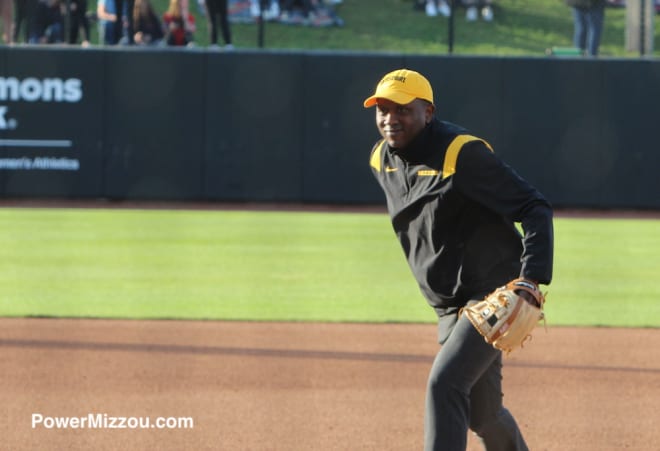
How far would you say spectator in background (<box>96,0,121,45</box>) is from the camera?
20.6 metres

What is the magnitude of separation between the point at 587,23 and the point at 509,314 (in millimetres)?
17472

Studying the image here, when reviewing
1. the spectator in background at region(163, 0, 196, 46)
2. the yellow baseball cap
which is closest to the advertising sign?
the spectator in background at region(163, 0, 196, 46)

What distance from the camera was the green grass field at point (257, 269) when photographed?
1070 centimetres

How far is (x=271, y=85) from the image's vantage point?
67.4 feet

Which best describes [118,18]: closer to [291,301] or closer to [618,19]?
[618,19]

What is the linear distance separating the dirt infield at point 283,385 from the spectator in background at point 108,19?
1152 centimetres

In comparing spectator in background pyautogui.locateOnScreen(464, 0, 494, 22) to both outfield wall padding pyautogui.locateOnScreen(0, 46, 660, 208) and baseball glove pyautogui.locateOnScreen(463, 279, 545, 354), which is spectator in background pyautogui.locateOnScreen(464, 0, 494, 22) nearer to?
outfield wall padding pyautogui.locateOnScreen(0, 46, 660, 208)

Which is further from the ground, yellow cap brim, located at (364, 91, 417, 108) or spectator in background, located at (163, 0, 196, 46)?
spectator in background, located at (163, 0, 196, 46)

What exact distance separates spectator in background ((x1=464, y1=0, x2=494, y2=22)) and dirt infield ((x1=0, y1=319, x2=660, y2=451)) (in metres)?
12.9

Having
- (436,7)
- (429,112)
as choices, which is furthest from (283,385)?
(436,7)

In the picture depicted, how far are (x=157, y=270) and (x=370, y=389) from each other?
239 inches

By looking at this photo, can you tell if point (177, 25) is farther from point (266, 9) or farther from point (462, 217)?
point (462, 217)

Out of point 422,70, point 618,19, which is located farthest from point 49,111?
point 618,19

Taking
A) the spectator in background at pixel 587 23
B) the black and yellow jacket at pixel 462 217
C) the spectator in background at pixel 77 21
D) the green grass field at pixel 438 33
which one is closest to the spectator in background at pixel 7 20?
the spectator in background at pixel 77 21
